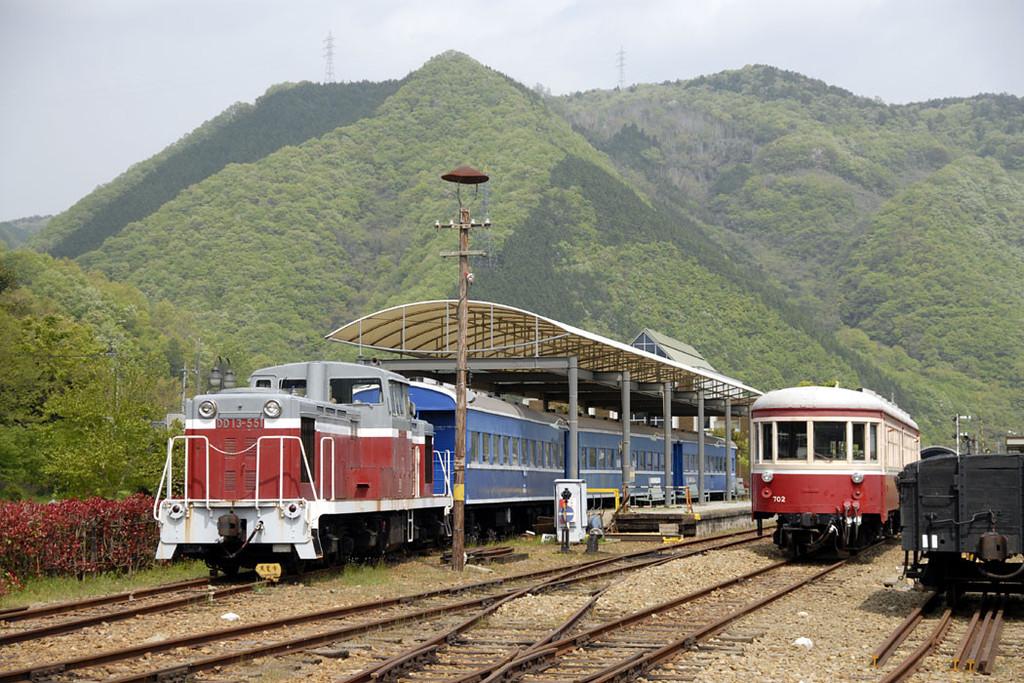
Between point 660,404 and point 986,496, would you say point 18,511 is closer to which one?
point 986,496

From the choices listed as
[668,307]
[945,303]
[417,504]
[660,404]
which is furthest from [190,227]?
[417,504]

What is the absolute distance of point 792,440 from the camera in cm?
2466

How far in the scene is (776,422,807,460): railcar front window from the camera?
24.5 m

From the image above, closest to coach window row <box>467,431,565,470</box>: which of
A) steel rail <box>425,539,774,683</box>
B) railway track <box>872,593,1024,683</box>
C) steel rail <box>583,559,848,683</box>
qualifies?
Result: steel rail <box>425,539,774,683</box>

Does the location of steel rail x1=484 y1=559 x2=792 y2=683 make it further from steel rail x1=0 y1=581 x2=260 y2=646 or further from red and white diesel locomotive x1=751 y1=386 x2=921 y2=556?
steel rail x1=0 y1=581 x2=260 y2=646

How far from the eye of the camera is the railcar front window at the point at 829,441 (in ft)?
80.2

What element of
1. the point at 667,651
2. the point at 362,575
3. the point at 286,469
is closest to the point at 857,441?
the point at 362,575

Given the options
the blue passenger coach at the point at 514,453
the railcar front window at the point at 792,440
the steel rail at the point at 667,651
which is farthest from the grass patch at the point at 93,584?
the railcar front window at the point at 792,440

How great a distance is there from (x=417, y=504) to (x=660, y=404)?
108 ft

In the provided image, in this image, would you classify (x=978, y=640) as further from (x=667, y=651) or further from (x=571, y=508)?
(x=571, y=508)

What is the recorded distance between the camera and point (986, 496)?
628 inches

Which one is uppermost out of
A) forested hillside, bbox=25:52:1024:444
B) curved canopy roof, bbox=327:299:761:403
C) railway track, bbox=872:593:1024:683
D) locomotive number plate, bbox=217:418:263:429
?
forested hillside, bbox=25:52:1024:444

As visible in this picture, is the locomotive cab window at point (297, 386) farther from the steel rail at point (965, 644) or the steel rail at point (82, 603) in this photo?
the steel rail at point (965, 644)

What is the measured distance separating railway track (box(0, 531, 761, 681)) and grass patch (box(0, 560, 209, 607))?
463cm
